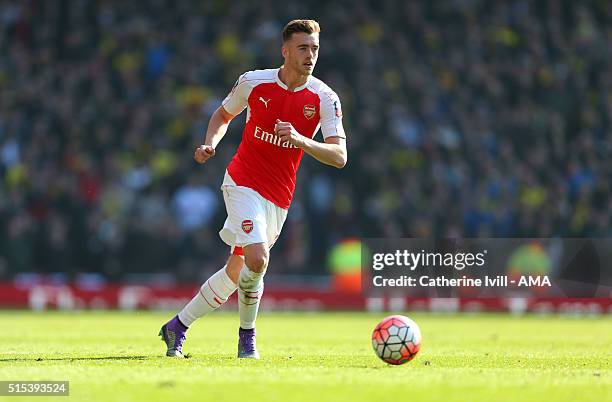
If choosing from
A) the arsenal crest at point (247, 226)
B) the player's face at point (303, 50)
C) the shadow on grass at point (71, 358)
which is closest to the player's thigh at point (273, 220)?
the arsenal crest at point (247, 226)

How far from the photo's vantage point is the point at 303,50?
30.2 ft

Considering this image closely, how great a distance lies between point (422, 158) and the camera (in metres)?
22.9

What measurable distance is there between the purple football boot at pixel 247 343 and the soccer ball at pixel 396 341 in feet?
3.56

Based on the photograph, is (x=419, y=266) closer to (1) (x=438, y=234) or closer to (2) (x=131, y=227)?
(1) (x=438, y=234)

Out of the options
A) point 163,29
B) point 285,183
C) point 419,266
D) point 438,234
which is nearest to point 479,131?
point 438,234

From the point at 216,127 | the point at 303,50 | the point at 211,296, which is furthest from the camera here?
the point at 216,127

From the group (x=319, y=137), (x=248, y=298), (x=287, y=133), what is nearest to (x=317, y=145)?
(x=287, y=133)

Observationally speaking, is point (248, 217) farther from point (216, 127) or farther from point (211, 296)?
point (216, 127)

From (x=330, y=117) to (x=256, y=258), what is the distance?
1.34 meters

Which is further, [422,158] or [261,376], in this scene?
[422,158]

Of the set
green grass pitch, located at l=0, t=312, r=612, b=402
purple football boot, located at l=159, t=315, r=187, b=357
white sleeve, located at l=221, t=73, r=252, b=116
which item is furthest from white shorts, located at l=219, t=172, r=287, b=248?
green grass pitch, located at l=0, t=312, r=612, b=402

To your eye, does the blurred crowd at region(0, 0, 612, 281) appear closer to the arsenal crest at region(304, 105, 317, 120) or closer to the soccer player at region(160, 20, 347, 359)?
the soccer player at region(160, 20, 347, 359)

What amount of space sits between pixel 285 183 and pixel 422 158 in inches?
539

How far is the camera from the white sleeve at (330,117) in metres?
9.34
